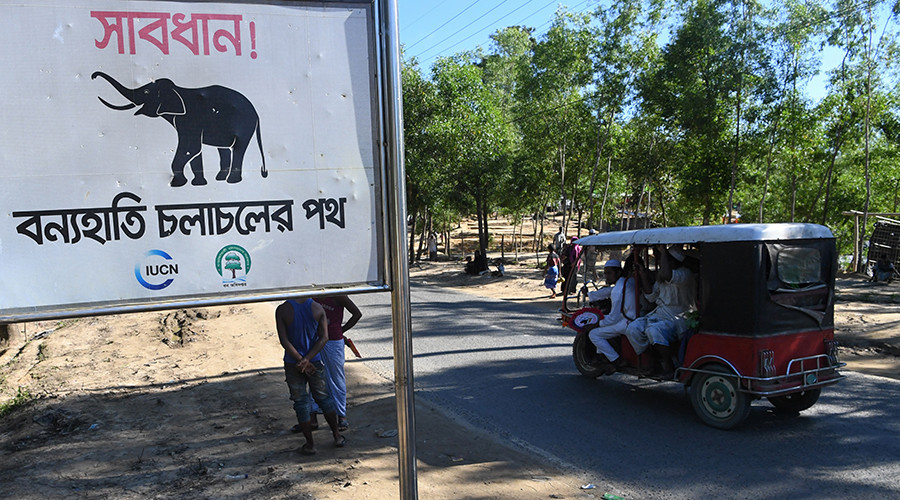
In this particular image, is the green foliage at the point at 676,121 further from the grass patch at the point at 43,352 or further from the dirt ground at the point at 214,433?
the grass patch at the point at 43,352

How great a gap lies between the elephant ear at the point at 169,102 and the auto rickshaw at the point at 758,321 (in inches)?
215

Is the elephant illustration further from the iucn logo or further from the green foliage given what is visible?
the green foliage

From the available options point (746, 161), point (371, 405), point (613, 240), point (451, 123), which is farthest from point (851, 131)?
point (371, 405)

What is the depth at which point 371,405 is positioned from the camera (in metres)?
8.12

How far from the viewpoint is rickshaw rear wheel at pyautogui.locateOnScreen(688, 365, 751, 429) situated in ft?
21.8

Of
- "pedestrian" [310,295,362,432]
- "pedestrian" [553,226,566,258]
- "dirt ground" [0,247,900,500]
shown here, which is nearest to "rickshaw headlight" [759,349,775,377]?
"dirt ground" [0,247,900,500]

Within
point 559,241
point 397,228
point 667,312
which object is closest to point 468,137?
point 559,241

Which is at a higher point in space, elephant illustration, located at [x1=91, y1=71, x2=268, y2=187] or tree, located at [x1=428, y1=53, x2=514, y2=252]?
tree, located at [x1=428, y1=53, x2=514, y2=252]

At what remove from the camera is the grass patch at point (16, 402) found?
8.49 m

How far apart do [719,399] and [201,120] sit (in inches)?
229

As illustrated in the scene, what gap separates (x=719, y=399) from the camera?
6.88 meters

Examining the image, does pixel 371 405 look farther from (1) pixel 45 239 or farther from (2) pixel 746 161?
(2) pixel 746 161

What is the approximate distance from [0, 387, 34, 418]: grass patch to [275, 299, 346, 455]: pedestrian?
15.3 ft

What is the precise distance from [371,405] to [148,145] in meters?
5.57
